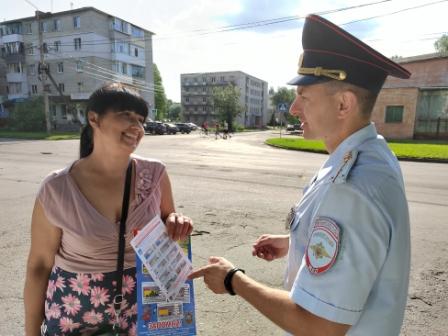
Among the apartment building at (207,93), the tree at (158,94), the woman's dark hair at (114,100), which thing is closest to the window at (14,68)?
the tree at (158,94)

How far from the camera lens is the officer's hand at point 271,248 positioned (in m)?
2.02

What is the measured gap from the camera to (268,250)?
2061mm

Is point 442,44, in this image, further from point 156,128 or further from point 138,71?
point 138,71

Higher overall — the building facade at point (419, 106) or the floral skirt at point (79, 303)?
the building facade at point (419, 106)

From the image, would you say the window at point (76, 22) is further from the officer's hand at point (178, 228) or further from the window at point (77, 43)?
the officer's hand at point (178, 228)

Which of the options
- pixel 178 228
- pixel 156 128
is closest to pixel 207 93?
pixel 156 128

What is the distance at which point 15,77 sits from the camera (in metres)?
51.4

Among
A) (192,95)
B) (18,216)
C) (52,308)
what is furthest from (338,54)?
(192,95)

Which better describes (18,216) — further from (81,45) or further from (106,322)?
(81,45)

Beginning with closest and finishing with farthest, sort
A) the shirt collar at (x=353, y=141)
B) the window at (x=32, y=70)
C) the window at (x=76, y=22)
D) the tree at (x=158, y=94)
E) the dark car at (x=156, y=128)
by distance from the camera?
the shirt collar at (x=353, y=141) < the dark car at (x=156, y=128) < the window at (x=76, y=22) < the window at (x=32, y=70) < the tree at (x=158, y=94)

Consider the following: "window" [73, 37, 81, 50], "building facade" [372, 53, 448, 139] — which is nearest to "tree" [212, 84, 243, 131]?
"window" [73, 37, 81, 50]

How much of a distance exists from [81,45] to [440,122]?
43.5m

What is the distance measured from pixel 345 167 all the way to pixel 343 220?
200 millimetres

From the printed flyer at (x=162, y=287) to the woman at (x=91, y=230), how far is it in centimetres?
12
